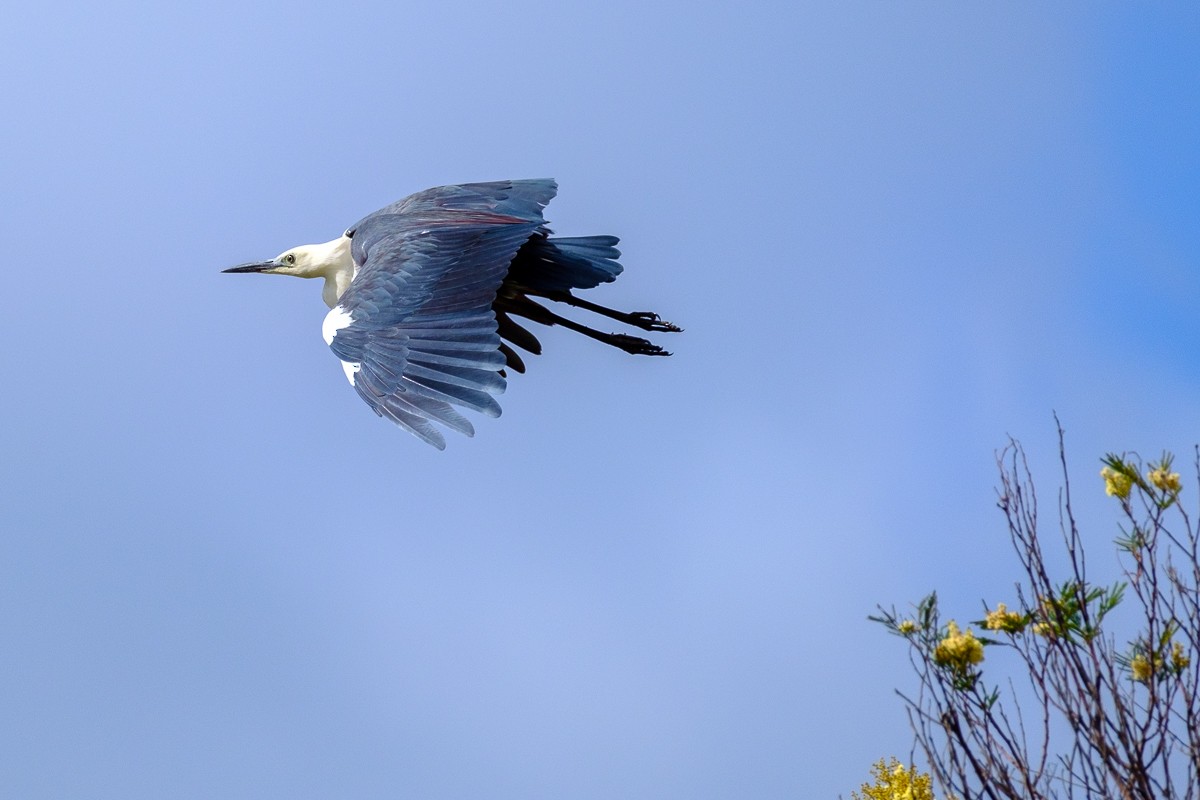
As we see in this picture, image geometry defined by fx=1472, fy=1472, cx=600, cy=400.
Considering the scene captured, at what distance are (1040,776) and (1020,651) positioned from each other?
28 centimetres

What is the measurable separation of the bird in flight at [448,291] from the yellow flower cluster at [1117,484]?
180 centimetres

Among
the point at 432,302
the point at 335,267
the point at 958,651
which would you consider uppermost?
the point at 335,267

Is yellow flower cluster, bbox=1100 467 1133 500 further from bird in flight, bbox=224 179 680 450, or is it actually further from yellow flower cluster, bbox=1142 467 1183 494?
bird in flight, bbox=224 179 680 450

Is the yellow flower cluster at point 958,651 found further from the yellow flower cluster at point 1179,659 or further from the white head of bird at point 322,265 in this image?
the white head of bird at point 322,265

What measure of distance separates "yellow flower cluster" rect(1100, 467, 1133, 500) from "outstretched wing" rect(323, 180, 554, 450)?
1783 mm

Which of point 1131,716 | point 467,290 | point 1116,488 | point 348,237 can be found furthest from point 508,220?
point 1131,716

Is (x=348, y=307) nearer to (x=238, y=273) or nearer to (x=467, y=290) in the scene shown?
(x=467, y=290)

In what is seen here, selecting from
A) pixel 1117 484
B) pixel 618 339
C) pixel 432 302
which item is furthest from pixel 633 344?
pixel 1117 484

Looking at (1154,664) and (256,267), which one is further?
(256,267)

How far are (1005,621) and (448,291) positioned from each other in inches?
103

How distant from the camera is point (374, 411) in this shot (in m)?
4.63

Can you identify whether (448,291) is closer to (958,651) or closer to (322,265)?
(322,265)

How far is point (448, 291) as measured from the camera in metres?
5.29

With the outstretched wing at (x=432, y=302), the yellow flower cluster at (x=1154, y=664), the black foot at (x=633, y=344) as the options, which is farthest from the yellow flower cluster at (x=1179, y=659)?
the black foot at (x=633, y=344)
